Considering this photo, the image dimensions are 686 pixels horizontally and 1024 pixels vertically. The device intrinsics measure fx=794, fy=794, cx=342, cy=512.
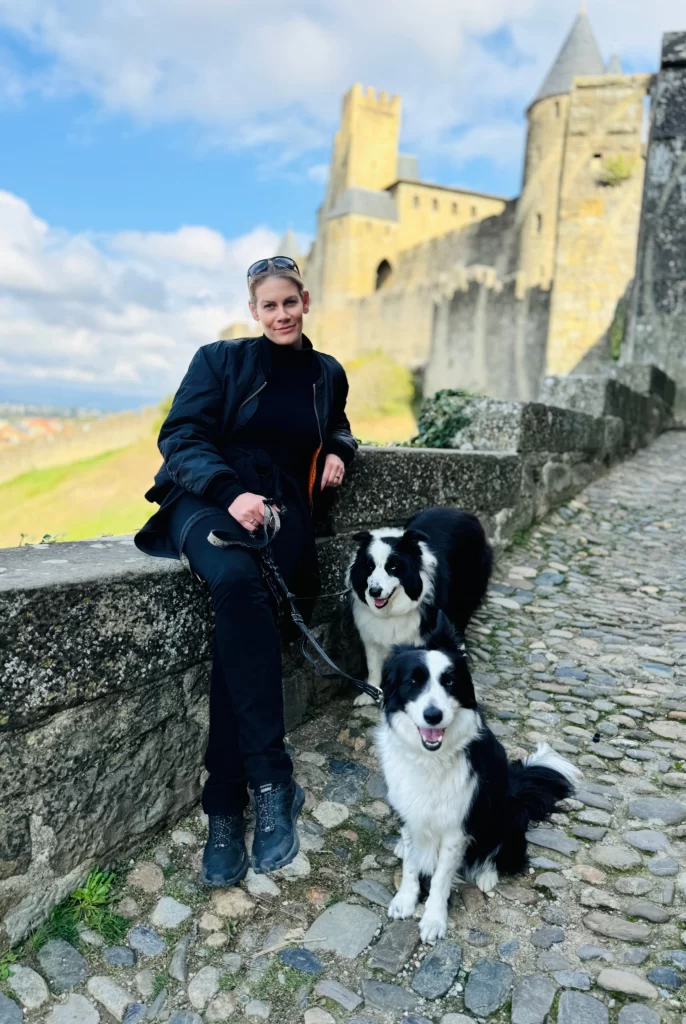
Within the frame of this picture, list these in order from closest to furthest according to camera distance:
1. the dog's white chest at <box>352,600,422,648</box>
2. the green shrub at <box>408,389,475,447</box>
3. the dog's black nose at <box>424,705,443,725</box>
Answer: the dog's black nose at <box>424,705,443,725</box> < the dog's white chest at <box>352,600,422,648</box> < the green shrub at <box>408,389,475,447</box>

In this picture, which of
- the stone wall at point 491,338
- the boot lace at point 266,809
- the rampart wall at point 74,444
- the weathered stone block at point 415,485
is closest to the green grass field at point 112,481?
the rampart wall at point 74,444

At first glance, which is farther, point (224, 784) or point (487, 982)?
point (224, 784)

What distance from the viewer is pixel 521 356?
25844mm

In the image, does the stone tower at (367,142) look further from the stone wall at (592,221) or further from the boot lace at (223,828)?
the boot lace at (223,828)

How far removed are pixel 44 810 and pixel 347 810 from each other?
1.12 meters

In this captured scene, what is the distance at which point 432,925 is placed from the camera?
7.55ft

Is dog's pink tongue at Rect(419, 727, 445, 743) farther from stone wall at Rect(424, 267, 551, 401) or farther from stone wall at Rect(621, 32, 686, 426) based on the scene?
stone wall at Rect(424, 267, 551, 401)

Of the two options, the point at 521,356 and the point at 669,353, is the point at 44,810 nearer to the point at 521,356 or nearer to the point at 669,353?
the point at 669,353

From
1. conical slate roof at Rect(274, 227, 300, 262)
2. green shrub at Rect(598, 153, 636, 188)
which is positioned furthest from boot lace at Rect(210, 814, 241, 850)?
conical slate roof at Rect(274, 227, 300, 262)

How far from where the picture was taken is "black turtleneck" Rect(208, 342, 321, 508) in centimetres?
290

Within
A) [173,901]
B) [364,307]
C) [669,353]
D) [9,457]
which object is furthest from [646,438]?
[364,307]

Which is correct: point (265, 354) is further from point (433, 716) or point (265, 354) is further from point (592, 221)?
point (592, 221)

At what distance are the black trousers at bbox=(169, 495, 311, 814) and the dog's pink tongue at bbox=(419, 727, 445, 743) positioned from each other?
0.47 meters

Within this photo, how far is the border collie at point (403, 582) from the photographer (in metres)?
3.40
